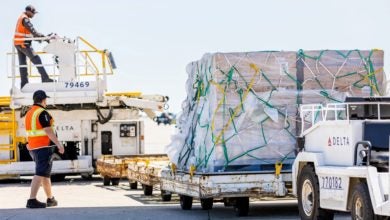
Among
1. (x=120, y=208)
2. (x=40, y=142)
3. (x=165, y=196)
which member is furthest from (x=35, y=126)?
(x=165, y=196)

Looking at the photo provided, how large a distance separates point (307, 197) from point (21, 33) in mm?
13081

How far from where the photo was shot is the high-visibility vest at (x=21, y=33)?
896 inches

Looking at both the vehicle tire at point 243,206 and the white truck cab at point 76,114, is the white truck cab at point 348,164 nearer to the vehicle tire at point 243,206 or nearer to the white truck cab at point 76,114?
the vehicle tire at point 243,206

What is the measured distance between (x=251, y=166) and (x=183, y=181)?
1128mm

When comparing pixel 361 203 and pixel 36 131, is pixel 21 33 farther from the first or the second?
pixel 361 203

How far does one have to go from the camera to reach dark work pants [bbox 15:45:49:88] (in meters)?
22.8

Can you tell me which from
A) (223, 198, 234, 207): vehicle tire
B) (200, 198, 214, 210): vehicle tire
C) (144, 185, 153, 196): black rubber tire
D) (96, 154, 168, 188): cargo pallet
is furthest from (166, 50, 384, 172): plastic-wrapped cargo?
(96, 154, 168, 188): cargo pallet

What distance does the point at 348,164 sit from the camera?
33.0 feet

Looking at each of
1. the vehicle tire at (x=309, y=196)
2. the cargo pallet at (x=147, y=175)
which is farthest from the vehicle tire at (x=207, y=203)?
the vehicle tire at (x=309, y=196)

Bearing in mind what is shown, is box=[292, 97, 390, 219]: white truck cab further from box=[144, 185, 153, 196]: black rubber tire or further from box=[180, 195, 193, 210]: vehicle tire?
box=[144, 185, 153, 196]: black rubber tire

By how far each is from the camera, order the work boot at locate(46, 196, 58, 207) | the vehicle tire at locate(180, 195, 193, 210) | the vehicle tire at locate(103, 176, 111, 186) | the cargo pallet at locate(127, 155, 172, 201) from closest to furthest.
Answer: the vehicle tire at locate(180, 195, 193, 210) < the work boot at locate(46, 196, 58, 207) < the cargo pallet at locate(127, 155, 172, 201) < the vehicle tire at locate(103, 176, 111, 186)

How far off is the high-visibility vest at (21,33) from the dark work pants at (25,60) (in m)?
0.13

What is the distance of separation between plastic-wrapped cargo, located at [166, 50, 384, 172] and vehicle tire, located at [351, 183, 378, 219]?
3.36 m

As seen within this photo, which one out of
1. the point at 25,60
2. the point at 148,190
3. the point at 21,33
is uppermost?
the point at 21,33
